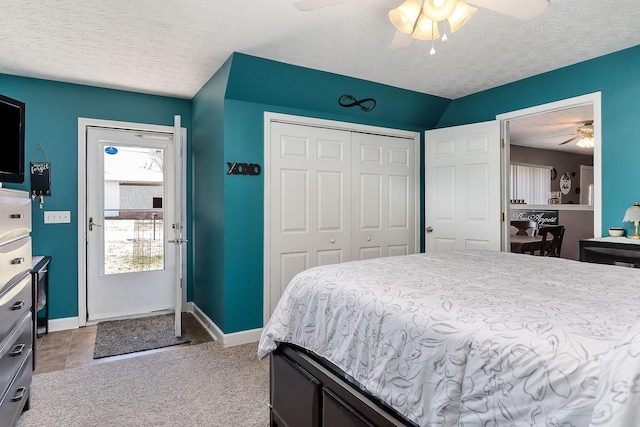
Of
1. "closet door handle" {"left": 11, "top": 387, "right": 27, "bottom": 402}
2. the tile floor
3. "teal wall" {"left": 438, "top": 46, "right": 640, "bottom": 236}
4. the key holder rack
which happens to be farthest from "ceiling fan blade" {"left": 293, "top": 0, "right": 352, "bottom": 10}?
the key holder rack

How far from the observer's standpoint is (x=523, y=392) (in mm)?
870

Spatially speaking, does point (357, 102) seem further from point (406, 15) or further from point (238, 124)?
point (406, 15)

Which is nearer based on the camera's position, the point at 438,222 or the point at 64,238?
the point at 64,238

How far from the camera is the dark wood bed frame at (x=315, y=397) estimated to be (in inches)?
51.2

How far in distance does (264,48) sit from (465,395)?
2625 mm

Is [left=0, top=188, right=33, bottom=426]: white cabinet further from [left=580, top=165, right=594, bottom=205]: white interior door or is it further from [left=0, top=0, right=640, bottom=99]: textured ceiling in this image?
[left=580, top=165, right=594, bottom=205]: white interior door

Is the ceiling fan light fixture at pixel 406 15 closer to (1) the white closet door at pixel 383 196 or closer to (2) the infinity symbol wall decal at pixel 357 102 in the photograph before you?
(2) the infinity symbol wall decal at pixel 357 102

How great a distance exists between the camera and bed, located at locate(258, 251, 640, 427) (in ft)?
2.68

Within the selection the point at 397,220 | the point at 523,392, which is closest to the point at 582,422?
the point at 523,392

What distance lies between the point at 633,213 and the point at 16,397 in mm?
4085

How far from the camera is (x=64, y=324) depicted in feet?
11.8

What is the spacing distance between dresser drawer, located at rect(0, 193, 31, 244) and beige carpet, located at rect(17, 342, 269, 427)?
1.09m

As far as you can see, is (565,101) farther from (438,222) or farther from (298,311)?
(298,311)

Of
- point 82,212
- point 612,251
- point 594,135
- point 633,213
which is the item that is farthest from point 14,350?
point 594,135
